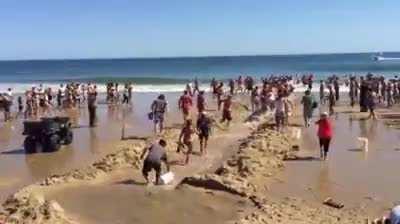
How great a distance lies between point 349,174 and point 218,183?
4.20 m

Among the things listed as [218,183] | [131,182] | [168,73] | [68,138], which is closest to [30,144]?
[68,138]

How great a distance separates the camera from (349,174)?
16.9m

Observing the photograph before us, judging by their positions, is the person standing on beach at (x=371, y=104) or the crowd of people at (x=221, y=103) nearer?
the crowd of people at (x=221, y=103)

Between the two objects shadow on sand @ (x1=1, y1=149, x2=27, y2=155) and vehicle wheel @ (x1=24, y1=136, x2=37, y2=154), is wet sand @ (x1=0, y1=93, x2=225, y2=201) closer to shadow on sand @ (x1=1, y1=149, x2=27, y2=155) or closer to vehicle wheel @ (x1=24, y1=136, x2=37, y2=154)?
shadow on sand @ (x1=1, y1=149, x2=27, y2=155)

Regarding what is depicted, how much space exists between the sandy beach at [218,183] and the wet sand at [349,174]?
0.07 ft

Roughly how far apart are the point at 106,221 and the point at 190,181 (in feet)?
9.16

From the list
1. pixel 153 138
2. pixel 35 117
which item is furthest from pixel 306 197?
pixel 35 117

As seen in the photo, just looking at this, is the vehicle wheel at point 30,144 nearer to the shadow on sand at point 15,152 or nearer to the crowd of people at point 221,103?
the shadow on sand at point 15,152

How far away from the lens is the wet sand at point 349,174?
47.5ft

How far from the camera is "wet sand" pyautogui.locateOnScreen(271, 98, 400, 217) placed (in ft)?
47.5

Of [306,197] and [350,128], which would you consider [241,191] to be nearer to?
[306,197]

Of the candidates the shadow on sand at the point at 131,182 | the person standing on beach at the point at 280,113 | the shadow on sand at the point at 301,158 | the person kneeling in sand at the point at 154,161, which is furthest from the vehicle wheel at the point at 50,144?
the person standing on beach at the point at 280,113

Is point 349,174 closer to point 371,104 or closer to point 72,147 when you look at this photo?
point 72,147

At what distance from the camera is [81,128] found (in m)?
27.8
